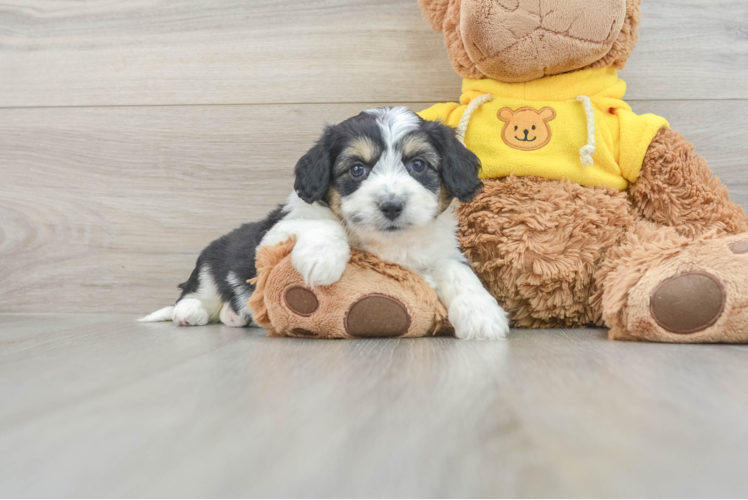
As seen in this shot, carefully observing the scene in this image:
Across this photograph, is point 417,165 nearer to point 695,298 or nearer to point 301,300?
point 301,300

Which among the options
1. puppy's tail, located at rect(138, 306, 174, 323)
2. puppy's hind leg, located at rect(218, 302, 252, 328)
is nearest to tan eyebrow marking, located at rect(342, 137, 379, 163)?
puppy's hind leg, located at rect(218, 302, 252, 328)

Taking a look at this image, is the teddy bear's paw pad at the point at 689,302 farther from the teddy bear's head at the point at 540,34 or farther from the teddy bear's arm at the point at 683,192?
the teddy bear's head at the point at 540,34

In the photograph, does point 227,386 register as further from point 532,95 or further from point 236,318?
point 532,95

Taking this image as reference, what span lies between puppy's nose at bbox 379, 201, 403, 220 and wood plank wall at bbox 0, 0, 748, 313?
35.3 inches

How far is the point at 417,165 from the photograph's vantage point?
57.7 inches

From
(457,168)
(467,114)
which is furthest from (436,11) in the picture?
(457,168)

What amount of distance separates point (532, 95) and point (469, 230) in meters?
0.46

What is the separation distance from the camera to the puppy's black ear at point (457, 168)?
1.46 m

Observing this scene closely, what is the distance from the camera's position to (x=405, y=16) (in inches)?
81.5

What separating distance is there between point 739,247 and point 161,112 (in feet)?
6.68

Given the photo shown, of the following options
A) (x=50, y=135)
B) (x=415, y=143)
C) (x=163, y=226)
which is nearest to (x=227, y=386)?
(x=415, y=143)

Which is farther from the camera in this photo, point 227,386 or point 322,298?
point 322,298

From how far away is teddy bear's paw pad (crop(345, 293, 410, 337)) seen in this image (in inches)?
51.5

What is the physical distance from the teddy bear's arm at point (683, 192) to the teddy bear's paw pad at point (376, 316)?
0.86 metres
